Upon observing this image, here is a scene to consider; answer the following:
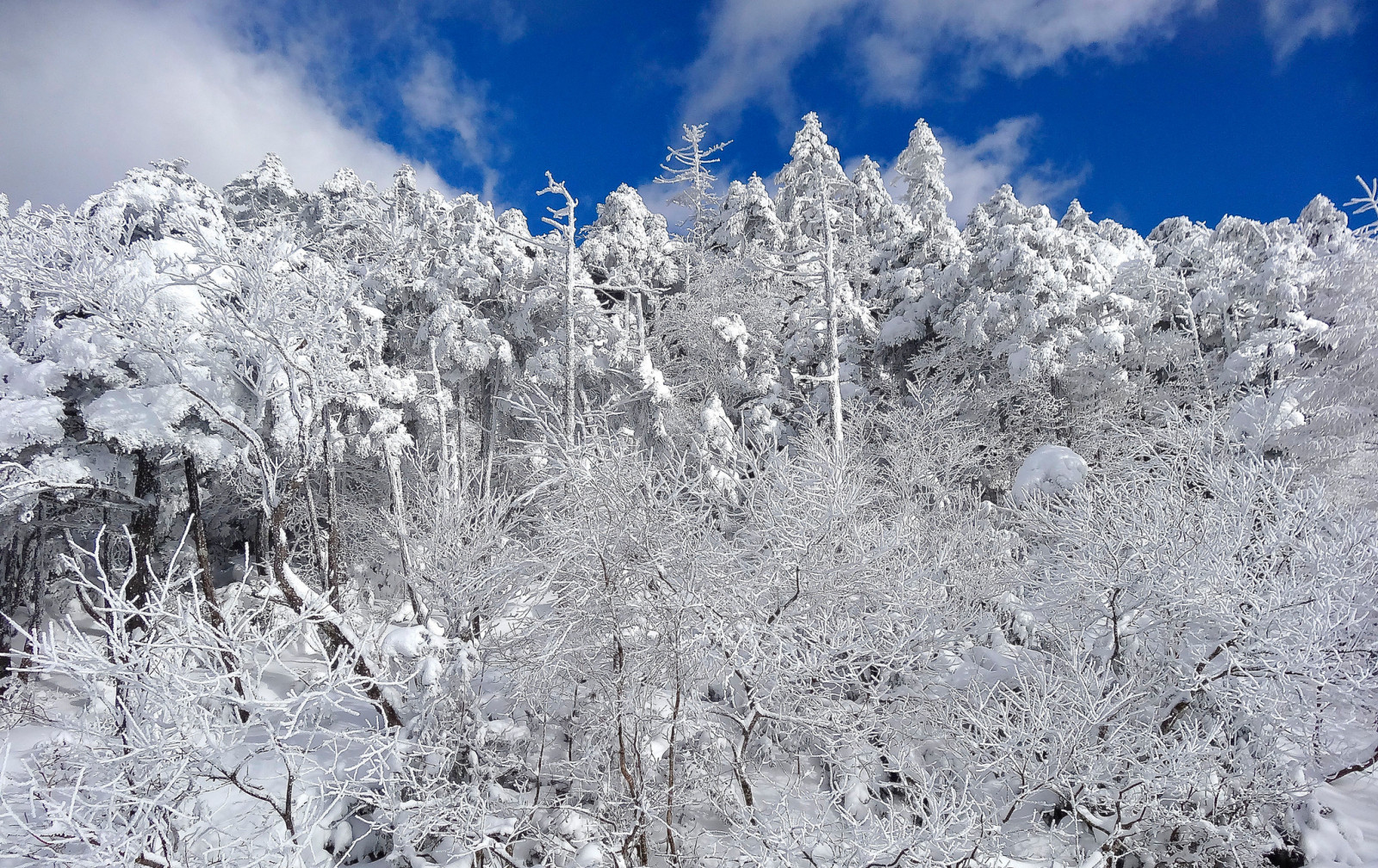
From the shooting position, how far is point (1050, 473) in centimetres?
1224

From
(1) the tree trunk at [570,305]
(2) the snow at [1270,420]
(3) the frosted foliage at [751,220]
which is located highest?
(3) the frosted foliage at [751,220]

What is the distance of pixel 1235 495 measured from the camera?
8.38 metres

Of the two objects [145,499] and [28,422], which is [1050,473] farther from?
[28,422]

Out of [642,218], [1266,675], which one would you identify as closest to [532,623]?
[1266,675]

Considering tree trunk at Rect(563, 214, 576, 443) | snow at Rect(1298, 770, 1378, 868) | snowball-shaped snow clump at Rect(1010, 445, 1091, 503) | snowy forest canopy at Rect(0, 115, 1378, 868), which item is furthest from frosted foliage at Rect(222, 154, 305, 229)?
snow at Rect(1298, 770, 1378, 868)

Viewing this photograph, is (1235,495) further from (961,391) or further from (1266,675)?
(961,391)

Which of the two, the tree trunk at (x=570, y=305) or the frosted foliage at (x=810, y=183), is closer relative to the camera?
the tree trunk at (x=570, y=305)

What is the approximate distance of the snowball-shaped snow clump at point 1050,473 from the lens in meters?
11.9

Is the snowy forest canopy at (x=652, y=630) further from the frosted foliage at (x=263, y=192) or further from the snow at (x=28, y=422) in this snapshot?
the frosted foliage at (x=263, y=192)

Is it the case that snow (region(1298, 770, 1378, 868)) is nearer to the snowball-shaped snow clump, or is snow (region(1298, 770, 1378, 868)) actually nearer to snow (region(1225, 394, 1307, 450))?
the snowball-shaped snow clump

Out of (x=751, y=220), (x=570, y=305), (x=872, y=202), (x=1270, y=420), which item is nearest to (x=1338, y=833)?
(x=1270, y=420)

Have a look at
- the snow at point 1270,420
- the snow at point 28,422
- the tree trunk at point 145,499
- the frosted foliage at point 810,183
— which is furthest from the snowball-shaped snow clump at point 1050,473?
the snow at point 28,422

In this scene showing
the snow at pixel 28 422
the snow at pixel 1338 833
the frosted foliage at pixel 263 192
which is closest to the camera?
the snow at pixel 1338 833

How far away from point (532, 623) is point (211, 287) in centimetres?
668
